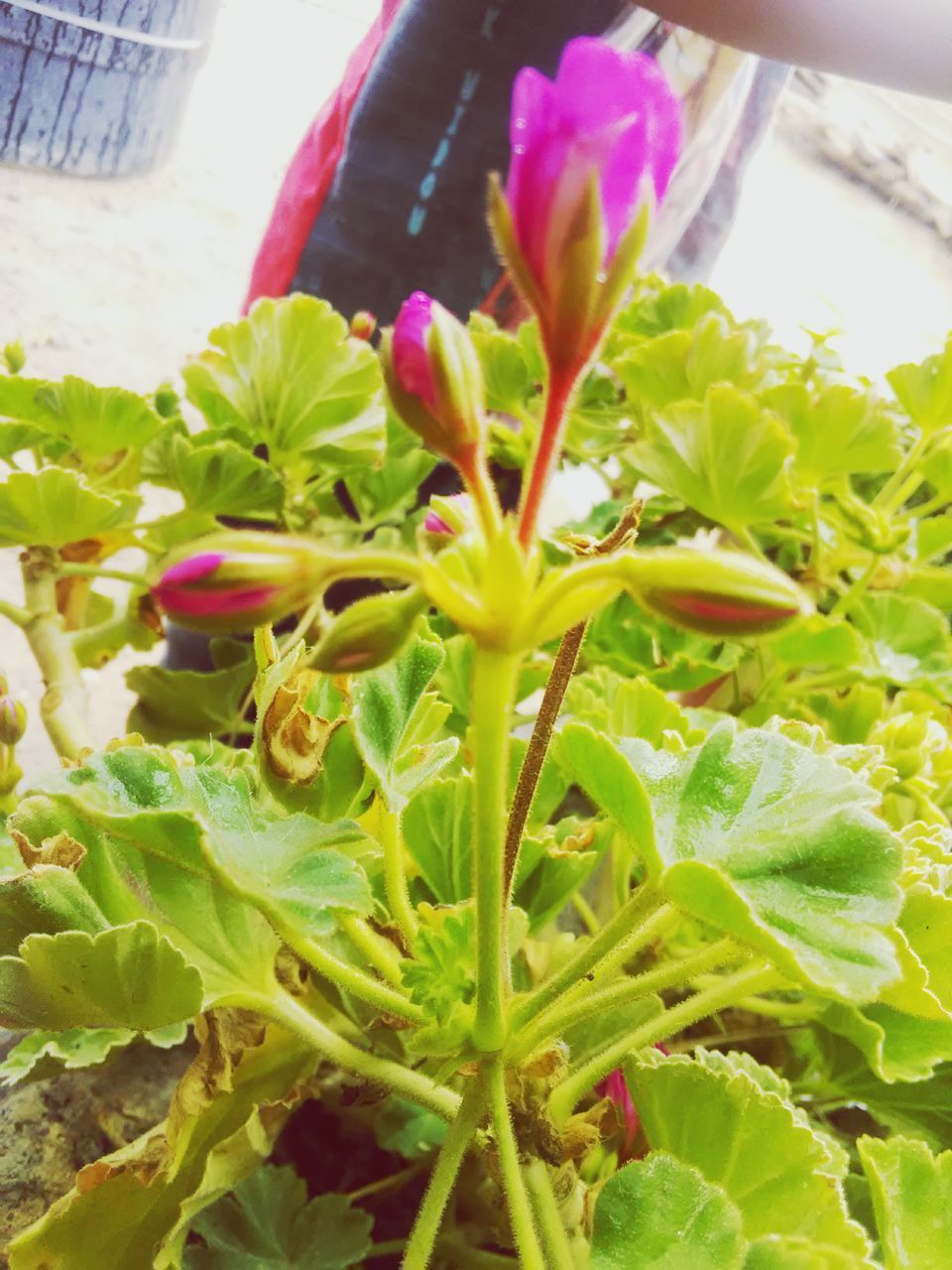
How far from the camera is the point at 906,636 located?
64 centimetres

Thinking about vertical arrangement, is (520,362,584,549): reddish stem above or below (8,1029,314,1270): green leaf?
above

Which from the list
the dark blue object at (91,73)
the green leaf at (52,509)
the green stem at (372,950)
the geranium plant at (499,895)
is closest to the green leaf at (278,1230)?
the geranium plant at (499,895)

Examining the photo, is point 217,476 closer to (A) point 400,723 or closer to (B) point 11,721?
(B) point 11,721

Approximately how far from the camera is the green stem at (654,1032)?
325 mm

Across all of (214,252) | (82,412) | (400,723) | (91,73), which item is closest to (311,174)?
(82,412)

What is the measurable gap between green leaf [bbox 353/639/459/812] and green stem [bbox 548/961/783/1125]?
103mm

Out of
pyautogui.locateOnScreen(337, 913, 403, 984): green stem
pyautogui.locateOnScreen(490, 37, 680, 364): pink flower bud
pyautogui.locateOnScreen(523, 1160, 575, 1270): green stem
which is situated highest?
pyautogui.locateOnScreen(490, 37, 680, 364): pink flower bud

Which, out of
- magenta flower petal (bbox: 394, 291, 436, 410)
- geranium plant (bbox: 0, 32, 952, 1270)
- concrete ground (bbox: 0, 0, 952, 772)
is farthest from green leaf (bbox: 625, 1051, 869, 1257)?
concrete ground (bbox: 0, 0, 952, 772)

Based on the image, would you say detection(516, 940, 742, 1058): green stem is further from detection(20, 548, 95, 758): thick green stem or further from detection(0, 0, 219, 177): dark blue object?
detection(0, 0, 219, 177): dark blue object

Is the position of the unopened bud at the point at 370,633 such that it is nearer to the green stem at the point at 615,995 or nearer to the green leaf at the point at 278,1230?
the green stem at the point at 615,995

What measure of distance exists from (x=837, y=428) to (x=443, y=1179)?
476 millimetres

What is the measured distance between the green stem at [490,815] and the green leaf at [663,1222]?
6 centimetres

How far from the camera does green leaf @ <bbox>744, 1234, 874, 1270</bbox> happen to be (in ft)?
0.90

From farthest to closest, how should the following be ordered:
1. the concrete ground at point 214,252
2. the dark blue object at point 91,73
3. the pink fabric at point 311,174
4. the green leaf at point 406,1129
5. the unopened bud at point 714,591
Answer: the concrete ground at point 214,252 < the dark blue object at point 91,73 < the pink fabric at point 311,174 < the green leaf at point 406,1129 < the unopened bud at point 714,591
